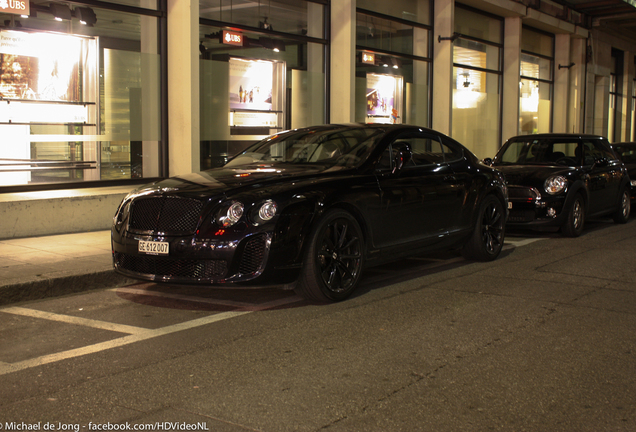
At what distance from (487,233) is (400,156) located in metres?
2.08

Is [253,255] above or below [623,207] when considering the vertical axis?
above

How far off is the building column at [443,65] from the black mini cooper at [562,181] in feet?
22.6

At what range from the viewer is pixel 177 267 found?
5.82 meters

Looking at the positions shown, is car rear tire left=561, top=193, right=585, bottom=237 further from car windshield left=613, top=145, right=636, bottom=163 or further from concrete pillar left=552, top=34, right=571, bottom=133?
concrete pillar left=552, top=34, right=571, bottom=133

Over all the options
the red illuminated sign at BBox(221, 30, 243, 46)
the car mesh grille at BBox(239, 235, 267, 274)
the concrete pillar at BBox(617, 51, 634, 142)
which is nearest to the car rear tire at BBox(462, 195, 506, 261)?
the car mesh grille at BBox(239, 235, 267, 274)

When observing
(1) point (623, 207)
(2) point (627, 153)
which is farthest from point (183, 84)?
(2) point (627, 153)

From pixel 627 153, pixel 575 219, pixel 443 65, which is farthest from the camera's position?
pixel 443 65

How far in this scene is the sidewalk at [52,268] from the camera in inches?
266

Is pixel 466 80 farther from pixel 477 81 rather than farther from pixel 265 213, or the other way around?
pixel 265 213

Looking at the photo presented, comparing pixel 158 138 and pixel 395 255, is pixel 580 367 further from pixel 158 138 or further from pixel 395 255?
pixel 158 138

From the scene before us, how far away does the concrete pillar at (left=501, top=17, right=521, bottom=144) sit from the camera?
22344 millimetres

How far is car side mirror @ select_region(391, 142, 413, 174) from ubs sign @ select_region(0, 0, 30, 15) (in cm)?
626

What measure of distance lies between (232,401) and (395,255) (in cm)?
336

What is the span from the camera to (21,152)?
10.3 m
